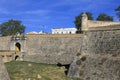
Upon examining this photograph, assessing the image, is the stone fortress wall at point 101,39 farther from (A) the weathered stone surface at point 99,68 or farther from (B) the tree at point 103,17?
(B) the tree at point 103,17

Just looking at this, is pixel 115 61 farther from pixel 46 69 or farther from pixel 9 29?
pixel 9 29

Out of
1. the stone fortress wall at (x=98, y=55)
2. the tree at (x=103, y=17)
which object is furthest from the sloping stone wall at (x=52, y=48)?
the tree at (x=103, y=17)

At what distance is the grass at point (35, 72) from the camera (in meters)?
36.4

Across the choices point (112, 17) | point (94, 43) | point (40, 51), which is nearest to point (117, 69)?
point (94, 43)

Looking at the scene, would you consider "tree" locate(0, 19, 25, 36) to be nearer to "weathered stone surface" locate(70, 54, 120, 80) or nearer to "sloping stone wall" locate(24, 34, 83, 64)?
"sloping stone wall" locate(24, 34, 83, 64)

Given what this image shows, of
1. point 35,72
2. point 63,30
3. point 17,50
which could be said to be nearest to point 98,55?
point 35,72

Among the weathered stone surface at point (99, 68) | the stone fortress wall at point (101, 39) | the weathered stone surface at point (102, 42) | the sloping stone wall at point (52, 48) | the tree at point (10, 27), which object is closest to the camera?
the weathered stone surface at point (99, 68)

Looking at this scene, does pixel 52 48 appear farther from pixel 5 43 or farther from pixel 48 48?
pixel 5 43

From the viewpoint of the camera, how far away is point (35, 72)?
38.6m

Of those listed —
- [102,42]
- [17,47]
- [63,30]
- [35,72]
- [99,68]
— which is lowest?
[35,72]

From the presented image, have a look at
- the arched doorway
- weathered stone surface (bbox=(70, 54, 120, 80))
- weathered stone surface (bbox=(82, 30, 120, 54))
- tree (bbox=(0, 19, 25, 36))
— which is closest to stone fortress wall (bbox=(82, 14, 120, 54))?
weathered stone surface (bbox=(82, 30, 120, 54))

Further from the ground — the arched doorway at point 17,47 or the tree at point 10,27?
the tree at point 10,27

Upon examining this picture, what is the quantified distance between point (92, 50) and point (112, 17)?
3297cm

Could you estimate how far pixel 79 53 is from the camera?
39625mm
